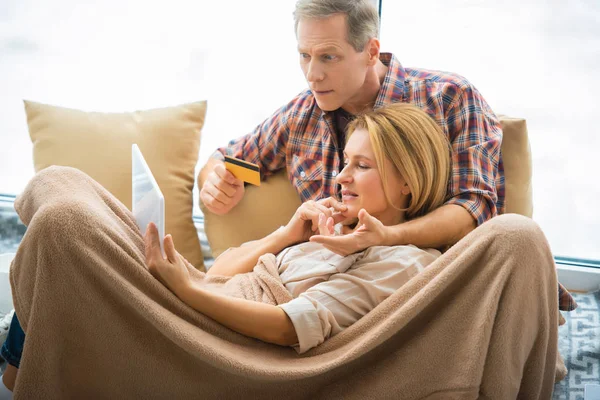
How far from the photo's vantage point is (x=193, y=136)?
240cm

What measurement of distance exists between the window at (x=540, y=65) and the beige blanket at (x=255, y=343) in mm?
1250

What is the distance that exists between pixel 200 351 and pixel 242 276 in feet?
1.28

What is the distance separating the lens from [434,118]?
202cm

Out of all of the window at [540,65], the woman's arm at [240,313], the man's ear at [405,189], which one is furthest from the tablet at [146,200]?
the window at [540,65]

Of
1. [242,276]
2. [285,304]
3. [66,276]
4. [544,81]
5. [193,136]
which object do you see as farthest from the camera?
[544,81]

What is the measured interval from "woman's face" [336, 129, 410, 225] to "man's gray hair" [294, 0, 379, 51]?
318 millimetres

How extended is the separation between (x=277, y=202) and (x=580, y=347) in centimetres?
101

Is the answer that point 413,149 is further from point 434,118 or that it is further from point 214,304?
point 214,304

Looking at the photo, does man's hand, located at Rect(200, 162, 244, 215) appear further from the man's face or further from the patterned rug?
the patterned rug

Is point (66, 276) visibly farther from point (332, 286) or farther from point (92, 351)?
point (332, 286)

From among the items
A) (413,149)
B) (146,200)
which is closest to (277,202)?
(413,149)

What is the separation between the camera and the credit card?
2.04 meters

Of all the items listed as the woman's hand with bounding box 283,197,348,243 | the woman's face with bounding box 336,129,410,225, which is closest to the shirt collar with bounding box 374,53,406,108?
the woman's face with bounding box 336,129,410,225

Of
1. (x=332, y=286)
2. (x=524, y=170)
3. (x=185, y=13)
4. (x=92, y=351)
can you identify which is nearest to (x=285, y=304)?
(x=332, y=286)
